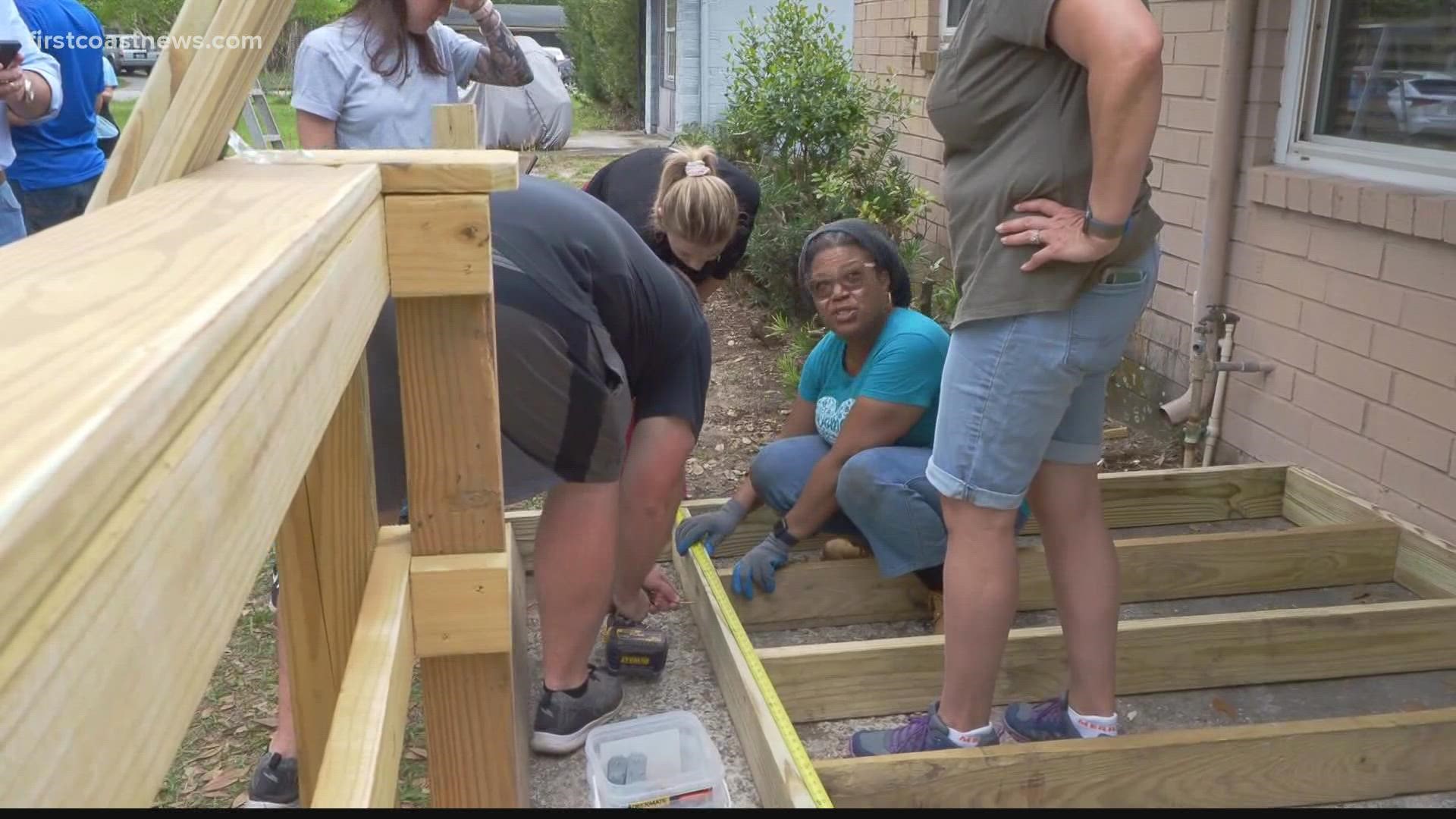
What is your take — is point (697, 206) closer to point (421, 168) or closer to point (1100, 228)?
point (1100, 228)

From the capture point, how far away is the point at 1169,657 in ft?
9.34

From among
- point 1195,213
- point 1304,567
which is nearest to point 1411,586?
point 1304,567

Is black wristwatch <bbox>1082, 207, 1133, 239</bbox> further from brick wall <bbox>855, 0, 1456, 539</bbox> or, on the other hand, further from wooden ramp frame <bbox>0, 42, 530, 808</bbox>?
brick wall <bbox>855, 0, 1456, 539</bbox>

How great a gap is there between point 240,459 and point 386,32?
2858 millimetres

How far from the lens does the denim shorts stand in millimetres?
2176

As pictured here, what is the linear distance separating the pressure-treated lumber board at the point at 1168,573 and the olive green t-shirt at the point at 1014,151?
1222mm

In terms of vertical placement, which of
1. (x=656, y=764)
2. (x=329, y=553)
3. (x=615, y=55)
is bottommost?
(x=656, y=764)

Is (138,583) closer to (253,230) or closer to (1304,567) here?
(253,230)

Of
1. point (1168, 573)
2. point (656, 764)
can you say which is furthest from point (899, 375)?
point (656, 764)

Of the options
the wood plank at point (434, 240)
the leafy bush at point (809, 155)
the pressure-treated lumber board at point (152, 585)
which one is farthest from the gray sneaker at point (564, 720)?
the leafy bush at point (809, 155)

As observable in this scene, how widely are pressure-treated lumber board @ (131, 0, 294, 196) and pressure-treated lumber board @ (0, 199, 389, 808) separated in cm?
48

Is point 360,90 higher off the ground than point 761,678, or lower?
higher

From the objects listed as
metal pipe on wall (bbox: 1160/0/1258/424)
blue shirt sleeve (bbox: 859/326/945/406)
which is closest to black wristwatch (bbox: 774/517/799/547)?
blue shirt sleeve (bbox: 859/326/945/406)

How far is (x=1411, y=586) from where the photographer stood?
332cm
